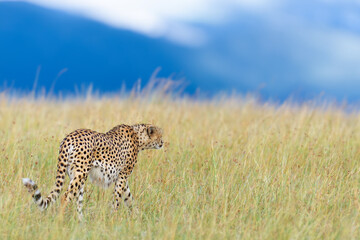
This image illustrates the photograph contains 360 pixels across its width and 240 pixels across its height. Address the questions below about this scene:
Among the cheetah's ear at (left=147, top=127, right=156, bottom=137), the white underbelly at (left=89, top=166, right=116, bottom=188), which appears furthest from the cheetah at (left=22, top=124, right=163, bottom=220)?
the cheetah's ear at (left=147, top=127, right=156, bottom=137)

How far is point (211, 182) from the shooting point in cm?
471

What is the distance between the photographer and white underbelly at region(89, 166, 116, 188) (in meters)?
4.03

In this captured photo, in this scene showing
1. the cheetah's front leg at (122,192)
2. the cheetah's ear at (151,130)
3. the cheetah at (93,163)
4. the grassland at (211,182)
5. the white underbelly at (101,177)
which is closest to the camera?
the grassland at (211,182)

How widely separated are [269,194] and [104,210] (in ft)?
4.96


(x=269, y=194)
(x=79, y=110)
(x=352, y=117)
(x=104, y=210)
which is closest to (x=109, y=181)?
(x=104, y=210)

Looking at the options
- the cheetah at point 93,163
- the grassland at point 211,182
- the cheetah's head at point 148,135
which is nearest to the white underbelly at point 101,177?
the cheetah at point 93,163

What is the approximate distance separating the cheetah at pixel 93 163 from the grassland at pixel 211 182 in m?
0.12

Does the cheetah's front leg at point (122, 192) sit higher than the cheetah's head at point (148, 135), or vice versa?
the cheetah's head at point (148, 135)

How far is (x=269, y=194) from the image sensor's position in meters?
4.45

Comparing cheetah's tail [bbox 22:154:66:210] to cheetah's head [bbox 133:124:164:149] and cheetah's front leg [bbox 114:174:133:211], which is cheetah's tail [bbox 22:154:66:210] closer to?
cheetah's front leg [bbox 114:174:133:211]

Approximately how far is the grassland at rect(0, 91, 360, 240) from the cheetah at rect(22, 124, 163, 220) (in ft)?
0.39

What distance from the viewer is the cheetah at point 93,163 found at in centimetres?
390

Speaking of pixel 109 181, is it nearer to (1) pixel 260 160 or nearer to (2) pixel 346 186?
(1) pixel 260 160

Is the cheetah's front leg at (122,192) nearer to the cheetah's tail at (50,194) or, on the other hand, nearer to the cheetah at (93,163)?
the cheetah at (93,163)
